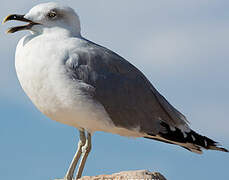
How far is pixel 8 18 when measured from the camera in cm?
966

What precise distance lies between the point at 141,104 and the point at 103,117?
0.87 m

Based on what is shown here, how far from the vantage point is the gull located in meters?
8.98

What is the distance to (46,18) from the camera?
31.4 feet

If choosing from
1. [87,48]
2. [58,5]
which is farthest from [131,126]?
[58,5]

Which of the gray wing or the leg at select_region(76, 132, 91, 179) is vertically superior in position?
the gray wing

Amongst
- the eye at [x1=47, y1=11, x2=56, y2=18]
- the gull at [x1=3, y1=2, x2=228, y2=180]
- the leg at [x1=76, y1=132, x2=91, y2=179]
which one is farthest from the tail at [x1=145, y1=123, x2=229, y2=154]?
the eye at [x1=47, y1=11, x2=56, y2=18]

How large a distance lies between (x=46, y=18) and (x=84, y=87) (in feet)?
4.57

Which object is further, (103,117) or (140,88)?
(140,88)

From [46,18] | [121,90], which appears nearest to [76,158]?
[121,90]

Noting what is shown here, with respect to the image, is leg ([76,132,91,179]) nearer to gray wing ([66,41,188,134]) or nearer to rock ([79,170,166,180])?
rock ([79,170,166,180])

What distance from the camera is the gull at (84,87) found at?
29.5ft

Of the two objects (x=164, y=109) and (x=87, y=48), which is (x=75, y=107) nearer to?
(x=87, y=48)

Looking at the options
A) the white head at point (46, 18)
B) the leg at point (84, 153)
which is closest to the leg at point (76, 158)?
the leg at point (84, 153)

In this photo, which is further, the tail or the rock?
the tail
